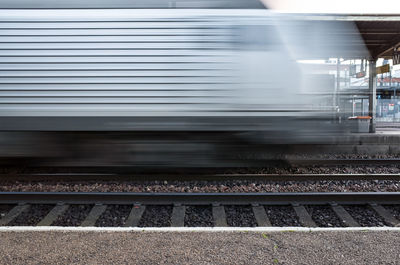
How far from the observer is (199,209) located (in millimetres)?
3676

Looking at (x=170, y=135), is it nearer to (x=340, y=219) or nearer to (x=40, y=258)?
(x=40, y=258)

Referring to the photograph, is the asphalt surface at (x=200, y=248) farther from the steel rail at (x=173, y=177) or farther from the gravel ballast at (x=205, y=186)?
the steel rail at (x=173, y=177)

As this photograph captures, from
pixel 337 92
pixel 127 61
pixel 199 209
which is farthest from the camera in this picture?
pixel 199 209

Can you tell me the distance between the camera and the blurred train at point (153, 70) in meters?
2.49

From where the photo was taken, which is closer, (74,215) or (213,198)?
(74,215)

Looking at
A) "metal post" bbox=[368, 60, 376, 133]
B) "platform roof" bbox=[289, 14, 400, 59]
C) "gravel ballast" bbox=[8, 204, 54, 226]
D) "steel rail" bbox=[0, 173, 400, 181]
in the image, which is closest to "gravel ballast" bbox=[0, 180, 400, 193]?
"steel rail" bbox=[0, 173, 400, 181]

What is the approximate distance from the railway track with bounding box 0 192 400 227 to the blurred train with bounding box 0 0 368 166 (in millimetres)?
1326

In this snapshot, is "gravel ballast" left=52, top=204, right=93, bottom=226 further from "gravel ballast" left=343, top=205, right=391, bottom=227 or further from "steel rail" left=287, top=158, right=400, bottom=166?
"steel rail" left=287, top=158, right=400, bottom=166

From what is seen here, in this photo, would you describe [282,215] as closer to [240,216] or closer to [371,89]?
[240,216]

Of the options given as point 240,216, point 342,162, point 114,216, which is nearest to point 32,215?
point 114,216

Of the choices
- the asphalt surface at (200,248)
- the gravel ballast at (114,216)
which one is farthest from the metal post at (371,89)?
the gravel ballast at (114,216)

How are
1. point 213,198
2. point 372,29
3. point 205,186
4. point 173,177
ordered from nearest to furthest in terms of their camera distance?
point 213,198 < point 205,186 < point 173,177 < point 372,29

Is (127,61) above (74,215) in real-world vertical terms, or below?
above

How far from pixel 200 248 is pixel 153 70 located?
5.43 feet
